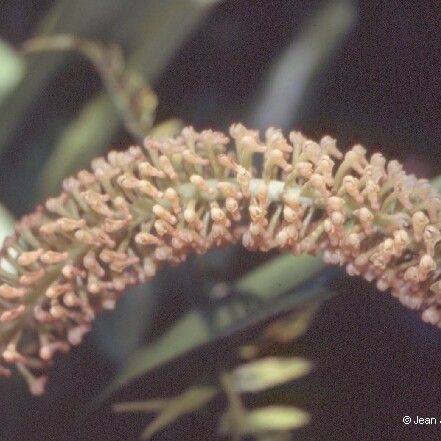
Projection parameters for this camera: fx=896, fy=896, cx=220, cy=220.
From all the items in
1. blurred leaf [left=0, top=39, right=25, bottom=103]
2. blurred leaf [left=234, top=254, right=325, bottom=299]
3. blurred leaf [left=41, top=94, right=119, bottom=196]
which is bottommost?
blurred leaf [left=234, top=254, right=325, bottom=299]

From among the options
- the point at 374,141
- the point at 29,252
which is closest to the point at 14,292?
the point at 29,252

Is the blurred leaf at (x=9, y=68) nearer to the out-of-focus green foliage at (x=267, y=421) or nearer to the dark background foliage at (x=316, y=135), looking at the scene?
the dark background foliage at (x=316, y=135)

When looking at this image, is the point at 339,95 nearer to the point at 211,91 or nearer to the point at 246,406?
the point at 211,91

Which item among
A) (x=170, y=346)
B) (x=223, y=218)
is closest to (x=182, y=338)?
(x=170, y=346)

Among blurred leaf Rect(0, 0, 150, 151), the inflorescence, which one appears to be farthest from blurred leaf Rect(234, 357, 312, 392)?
blurred leaf Rect(0, 0, 150, 151)

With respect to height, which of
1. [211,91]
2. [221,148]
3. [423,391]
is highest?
[211,91]

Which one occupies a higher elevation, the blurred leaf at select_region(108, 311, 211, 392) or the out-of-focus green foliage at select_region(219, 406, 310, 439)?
the blurred leaf at select_region(108, 311, 211, 392)

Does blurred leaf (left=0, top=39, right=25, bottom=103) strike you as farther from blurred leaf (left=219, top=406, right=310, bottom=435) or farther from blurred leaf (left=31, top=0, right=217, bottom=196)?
blurred leaf (left=219, top=406, right=310, bottom=435)
